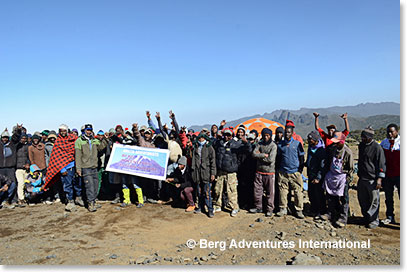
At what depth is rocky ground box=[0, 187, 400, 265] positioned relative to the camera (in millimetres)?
4742

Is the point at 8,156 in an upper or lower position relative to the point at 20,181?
upper

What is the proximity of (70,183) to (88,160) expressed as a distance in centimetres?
101

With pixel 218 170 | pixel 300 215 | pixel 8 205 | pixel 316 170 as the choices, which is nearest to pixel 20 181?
pixel 8 205

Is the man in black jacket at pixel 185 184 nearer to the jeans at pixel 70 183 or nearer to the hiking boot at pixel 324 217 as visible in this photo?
the jeans at pixel 70 183

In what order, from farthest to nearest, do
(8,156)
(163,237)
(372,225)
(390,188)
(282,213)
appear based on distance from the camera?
(8,156) < (282,213) < (390,188) < (372,225) < (163,237)

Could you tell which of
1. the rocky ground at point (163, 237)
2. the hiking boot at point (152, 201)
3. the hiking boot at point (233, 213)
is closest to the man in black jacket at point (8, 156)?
the rocky ground at point (163, 237)

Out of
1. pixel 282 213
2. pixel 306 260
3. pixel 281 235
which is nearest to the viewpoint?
pixel 306 260

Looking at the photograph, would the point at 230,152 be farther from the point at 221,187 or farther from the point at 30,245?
the point at 30,245

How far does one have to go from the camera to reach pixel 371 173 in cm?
575

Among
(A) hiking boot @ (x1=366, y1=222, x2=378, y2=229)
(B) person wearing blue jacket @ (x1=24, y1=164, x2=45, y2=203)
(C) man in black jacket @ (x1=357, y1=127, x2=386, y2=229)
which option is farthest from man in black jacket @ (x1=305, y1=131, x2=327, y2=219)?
(B) person wearing blue jacket @ (x1=24, y1=164, x2=45, y2=203)

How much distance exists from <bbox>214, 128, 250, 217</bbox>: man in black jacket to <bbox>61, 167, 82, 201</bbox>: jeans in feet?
13.6

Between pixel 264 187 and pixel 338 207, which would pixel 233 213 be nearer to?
pixel 264 187

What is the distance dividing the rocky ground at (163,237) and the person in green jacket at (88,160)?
52 centimetres

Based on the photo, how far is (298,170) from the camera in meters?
6.38
